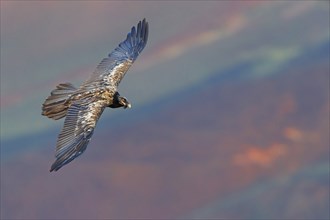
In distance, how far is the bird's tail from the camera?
39562 millimetres

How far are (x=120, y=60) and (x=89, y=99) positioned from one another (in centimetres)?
689

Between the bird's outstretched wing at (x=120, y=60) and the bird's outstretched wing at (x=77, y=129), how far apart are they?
318 centimetres

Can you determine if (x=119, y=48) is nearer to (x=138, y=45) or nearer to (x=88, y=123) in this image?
(x=138, y=45)

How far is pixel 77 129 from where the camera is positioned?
37.2 m

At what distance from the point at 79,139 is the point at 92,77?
8088 mm

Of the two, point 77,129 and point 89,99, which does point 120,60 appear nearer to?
point 89,99

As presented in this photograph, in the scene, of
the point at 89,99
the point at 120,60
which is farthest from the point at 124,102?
the point at 120,60

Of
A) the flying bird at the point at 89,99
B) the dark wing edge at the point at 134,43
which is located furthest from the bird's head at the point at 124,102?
the dark wing edge at the point at 134,43

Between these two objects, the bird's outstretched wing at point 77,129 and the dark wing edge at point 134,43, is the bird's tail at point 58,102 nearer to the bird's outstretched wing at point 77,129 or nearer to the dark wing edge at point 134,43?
the bird's outstretched wing at point 77,129

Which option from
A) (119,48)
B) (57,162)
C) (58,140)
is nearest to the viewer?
(57,162)

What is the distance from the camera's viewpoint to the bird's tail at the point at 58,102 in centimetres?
3956

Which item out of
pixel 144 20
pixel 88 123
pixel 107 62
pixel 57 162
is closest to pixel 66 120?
pixel 88 123

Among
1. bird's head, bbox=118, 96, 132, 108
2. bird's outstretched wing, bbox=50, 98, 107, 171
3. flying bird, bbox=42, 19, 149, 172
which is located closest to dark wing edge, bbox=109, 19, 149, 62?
flying bird, bbox=42, 19, 149, 172

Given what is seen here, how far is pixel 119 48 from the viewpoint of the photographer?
47312mm
